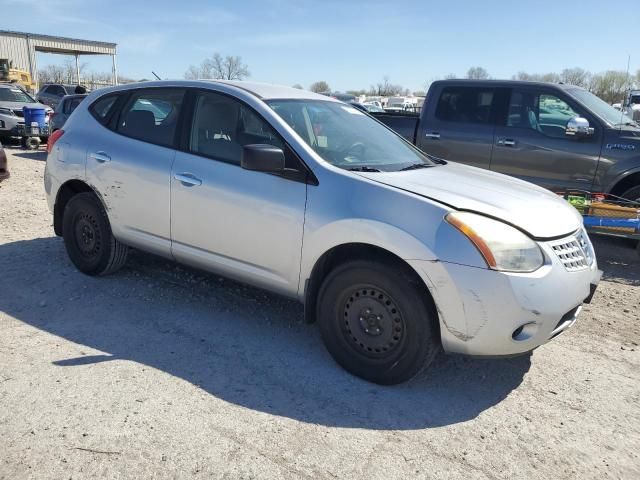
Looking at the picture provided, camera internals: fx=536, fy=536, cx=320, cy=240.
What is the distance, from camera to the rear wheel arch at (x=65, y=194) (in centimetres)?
485

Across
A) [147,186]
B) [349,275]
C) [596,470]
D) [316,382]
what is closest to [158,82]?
[147,186]

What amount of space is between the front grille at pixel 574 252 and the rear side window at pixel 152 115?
2.89 meters

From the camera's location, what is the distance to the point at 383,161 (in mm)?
3895

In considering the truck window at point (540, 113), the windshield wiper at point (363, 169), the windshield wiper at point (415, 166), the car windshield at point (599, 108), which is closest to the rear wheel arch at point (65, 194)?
the windshield wiper at point (363, 169)

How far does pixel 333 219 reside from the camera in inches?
130

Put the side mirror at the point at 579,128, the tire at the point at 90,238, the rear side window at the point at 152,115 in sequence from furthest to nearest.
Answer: the side mirror at the point at 579,128
the tire at the point at 90,238
the rear side window at the point at 152,115

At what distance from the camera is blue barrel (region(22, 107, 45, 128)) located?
1461 cm

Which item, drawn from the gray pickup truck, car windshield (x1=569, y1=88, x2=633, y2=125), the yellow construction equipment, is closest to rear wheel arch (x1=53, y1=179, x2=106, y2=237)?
the gray pickup truck

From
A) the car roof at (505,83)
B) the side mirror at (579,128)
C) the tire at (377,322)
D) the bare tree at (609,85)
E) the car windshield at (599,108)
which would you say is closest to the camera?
the tire at (377,322)

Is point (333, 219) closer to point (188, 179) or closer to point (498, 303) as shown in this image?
point (498, 303)

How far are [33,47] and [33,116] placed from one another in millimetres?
33091

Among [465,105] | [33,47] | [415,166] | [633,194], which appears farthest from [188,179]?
[33,47]

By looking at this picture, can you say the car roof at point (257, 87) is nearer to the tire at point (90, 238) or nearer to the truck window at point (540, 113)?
the tire at point (90, 238)

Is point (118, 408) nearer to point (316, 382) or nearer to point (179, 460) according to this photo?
point (179, 460)
